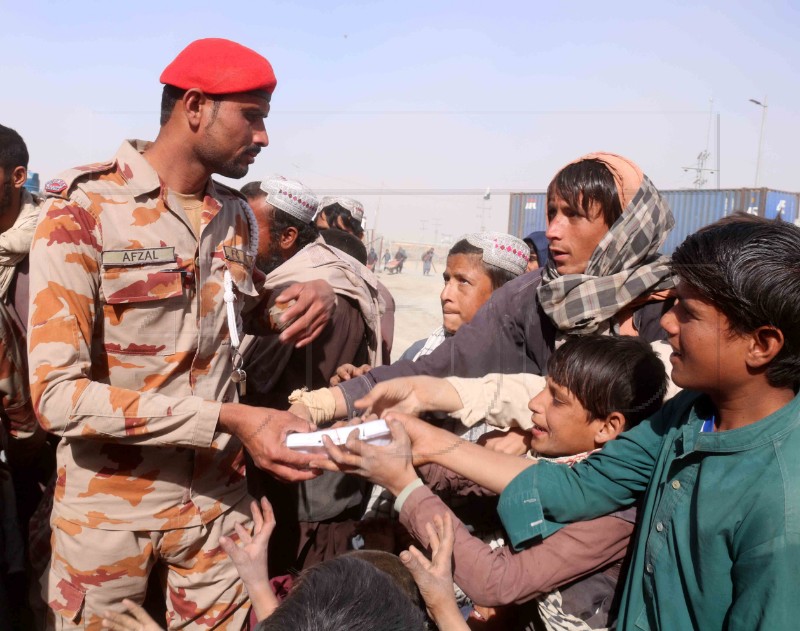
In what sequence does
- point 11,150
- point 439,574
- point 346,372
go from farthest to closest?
point 11,150 → point 346,372 → point 439,574

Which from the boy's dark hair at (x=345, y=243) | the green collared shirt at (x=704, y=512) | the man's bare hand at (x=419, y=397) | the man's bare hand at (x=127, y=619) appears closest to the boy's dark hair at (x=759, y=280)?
the green collared shirt at (x=704, y=512)

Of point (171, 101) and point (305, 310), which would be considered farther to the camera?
point (305, 310)

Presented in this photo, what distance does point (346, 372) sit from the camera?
103 inches

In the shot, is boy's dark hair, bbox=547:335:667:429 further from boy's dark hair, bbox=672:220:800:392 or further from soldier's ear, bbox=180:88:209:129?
soldier's ear, bbox=180:88:209:129

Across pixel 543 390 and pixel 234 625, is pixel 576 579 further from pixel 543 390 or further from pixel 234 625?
pixel 234 625

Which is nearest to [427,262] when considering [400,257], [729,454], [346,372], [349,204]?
[400,257]

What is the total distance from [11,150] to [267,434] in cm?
210

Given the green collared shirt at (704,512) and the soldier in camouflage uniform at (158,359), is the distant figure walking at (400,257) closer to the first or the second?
the soldier in camouflage uniform at (158,359)

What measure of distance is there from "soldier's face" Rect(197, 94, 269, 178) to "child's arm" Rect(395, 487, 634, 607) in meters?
1.25

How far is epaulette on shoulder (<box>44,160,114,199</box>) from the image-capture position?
178cm

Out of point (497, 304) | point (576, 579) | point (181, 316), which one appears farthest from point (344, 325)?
point (576, 579)

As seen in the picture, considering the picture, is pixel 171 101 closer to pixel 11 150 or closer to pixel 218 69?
pixel 218 69

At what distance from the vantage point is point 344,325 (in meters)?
2.87

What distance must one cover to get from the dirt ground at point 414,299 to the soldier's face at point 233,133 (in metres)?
3.69
